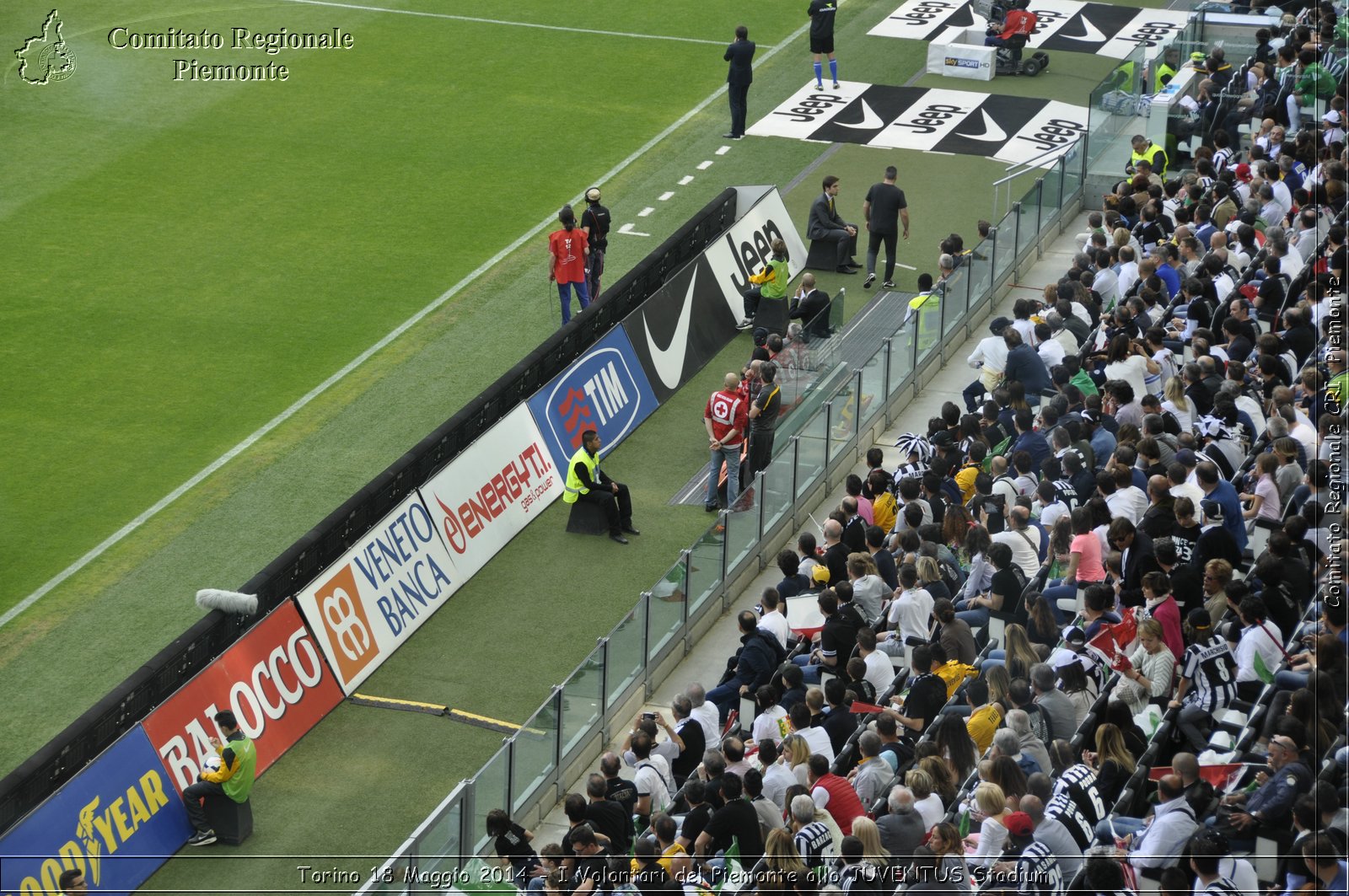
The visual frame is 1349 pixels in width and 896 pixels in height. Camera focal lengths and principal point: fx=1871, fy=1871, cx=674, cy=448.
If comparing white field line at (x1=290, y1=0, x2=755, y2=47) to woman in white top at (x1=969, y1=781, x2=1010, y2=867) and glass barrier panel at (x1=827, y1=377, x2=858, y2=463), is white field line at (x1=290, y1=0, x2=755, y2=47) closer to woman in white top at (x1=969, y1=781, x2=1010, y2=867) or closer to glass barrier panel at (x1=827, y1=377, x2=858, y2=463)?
glass barrier panel at (x1=827, y1=377, x2=858, y2=463)

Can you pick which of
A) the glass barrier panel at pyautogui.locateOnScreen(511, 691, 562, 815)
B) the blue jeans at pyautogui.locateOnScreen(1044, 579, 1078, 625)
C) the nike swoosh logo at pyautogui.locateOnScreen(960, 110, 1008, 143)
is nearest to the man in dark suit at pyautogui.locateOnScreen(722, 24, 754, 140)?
the nike swoosh logo at pyautogui.locateOnScreen(960, 110, 1008, 143)

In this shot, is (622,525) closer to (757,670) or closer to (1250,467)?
(757,670)

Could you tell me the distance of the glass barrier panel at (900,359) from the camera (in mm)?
21719

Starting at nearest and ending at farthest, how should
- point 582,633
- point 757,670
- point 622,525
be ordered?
point 757,670
point 582,633
point 622,525

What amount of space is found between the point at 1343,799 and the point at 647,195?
19.3m

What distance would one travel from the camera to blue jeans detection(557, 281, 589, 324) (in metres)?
23.7

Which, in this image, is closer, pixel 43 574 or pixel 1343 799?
pixel 1343 799

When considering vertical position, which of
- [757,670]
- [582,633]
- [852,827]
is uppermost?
[852,827]

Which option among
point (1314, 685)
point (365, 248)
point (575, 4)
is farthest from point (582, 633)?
point (575, 4)

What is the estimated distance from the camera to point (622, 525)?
20.1 metres

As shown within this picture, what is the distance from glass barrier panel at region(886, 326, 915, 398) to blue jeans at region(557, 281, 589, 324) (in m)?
4.23

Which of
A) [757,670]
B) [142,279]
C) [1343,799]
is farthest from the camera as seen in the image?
[142,279]

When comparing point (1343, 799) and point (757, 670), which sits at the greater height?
point (1343, 799)

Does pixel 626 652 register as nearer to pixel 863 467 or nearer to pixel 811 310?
pixel 863 467
